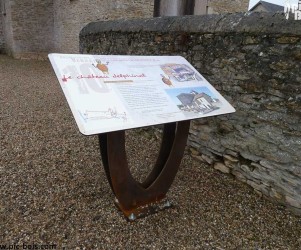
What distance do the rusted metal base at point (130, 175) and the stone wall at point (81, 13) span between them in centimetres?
634

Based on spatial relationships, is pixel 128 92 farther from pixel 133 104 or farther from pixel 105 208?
pixel 105 208

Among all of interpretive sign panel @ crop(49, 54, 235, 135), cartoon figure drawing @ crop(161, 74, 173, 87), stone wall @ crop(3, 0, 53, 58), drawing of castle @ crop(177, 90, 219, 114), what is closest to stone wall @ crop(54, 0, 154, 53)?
stone wall @ crop(3, 0, 53, 58)

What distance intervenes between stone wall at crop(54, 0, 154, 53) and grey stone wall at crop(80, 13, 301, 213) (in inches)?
197

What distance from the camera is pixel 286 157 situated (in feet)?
7.04

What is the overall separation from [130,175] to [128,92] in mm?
670

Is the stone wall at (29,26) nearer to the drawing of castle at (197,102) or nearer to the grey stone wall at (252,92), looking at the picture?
the grey stone wall at (252,92)

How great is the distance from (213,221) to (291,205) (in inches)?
27.6

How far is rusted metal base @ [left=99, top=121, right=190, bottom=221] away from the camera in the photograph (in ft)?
6.12

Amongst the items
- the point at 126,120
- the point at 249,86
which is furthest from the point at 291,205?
the point at 126,120

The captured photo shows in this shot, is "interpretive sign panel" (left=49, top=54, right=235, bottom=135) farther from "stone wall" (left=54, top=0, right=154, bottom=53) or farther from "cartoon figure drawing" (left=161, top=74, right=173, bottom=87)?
"stone wall" (left=54, top=0, right=154, bottom=53)

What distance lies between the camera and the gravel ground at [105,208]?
1905mm

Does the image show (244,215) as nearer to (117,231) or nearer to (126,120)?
(117,231)

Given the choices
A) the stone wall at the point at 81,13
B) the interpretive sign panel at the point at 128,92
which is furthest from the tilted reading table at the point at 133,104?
the stone wall at the point at 81,13

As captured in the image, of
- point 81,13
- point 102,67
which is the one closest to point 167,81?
point 102,67
